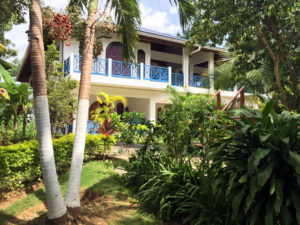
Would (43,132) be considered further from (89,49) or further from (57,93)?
(57,93)

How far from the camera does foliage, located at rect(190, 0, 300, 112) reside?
6074 mm

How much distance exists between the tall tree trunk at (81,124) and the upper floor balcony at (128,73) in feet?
21.2

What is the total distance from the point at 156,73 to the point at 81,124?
9.56 metres

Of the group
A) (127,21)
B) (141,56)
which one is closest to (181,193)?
(127,21)

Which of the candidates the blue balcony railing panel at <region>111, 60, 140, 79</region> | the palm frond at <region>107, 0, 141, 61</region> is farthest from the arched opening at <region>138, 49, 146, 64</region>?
the palm frond at <region>107, 0, 141, 61</region>

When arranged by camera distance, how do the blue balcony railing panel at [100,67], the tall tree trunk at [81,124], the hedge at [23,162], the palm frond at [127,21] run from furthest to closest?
1. the blue balcony railing panel at [100,67]
2. the palm frond at [127,21]
3. the hedge at [23,162]
4. the tall tree trunk at [81,124]

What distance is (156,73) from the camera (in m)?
13.3

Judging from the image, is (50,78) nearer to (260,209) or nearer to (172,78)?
(172,78)

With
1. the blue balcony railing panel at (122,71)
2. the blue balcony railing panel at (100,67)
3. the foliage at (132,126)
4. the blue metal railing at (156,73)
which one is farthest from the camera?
the blue metal railing at (156,73)

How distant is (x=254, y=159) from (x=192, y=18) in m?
4.34

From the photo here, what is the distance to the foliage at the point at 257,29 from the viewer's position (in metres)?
6.07

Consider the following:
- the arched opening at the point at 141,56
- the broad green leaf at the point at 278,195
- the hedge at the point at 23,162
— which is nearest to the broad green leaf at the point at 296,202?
the broad green leaf at the point at 278,195

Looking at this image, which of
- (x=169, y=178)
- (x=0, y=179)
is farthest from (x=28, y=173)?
(x=169, y=178)

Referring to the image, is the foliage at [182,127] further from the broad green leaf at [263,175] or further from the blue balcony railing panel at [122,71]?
the blue balcony railing panel at [122,71]
